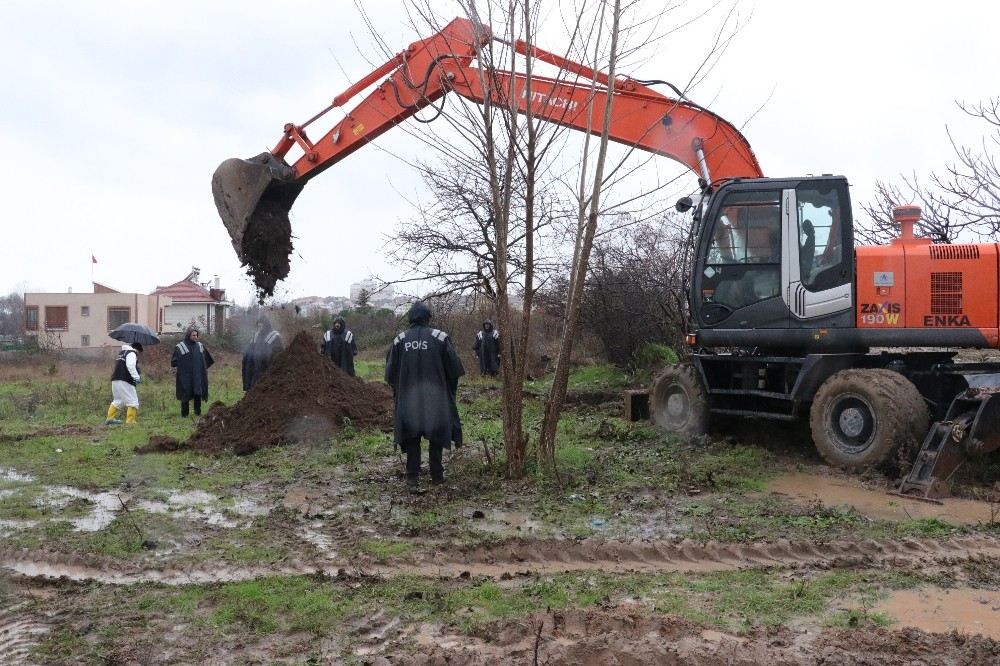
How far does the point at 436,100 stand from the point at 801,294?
4.45m

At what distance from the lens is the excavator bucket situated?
8.12 meters

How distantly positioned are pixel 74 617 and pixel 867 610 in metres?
4.31

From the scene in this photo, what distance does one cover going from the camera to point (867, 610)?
4.95 m

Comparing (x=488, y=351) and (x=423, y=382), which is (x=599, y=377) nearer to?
(x=488, y=351)

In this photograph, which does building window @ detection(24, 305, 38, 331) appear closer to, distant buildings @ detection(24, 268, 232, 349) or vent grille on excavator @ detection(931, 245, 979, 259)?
distant buildings @ detection(24, 268, 232, 349)

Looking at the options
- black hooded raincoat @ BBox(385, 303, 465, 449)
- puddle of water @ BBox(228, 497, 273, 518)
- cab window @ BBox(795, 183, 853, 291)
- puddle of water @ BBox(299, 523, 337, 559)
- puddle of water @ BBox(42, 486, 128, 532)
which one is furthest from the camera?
cab window @ BBox(795, 183, 853, 291)

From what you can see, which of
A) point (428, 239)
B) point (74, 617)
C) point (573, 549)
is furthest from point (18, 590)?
point (428, 239)

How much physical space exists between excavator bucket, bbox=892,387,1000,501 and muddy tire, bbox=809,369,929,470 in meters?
0.35

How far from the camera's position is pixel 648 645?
432 cm

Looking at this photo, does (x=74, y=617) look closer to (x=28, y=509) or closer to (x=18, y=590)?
(x=18, y=590)

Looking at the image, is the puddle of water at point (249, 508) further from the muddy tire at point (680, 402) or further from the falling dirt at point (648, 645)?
the muddy tire at point (680, 402)

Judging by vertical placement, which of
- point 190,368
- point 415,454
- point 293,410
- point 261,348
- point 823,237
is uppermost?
point 823,237

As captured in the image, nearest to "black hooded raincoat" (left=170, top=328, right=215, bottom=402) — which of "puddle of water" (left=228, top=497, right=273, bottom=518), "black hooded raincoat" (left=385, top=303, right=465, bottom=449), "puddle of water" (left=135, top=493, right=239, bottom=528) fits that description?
"puddle of water" (left=135, top=493, right=239, bottom=528)

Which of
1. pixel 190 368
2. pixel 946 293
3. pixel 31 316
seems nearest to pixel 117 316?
pixel 31 316
